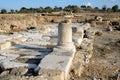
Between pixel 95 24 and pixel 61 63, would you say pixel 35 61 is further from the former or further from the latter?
pixel 95 24

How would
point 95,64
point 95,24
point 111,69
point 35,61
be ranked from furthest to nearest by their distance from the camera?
point 95,24 → point 95,64 → point 111,69 → point 35,61

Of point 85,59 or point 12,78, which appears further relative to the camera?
point 85,59

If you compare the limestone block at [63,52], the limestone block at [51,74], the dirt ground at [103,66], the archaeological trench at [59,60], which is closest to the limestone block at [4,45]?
the archaeological trench at [59,60]

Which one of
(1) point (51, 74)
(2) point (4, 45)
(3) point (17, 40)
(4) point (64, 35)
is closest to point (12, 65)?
(1) point (51, 74)

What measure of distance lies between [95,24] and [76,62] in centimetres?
2116

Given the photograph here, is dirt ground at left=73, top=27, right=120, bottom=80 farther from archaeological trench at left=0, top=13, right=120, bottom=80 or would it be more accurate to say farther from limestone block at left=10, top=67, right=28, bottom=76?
limestone block at left=10, top=67, right=28, bottom=76

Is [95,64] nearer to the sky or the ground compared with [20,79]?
nearer to the ground

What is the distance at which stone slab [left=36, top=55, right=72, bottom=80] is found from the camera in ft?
23.6

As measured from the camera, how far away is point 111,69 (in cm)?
927

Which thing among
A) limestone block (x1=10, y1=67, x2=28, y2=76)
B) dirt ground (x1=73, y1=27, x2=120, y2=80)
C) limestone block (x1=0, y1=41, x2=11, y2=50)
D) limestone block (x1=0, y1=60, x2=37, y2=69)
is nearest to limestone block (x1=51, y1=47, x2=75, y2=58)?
dirt ground (x1=73, y1=27, x2=120, y2=80)

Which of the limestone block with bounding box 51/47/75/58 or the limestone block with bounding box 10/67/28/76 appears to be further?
the limestone block with bounding box 51/47/75/58

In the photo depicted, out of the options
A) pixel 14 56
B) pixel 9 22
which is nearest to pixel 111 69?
pixel 14 56

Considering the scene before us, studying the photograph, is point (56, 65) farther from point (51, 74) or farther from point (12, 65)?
point (12, 65)

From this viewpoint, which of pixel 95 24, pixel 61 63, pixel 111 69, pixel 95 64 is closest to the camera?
pixel 61 63
